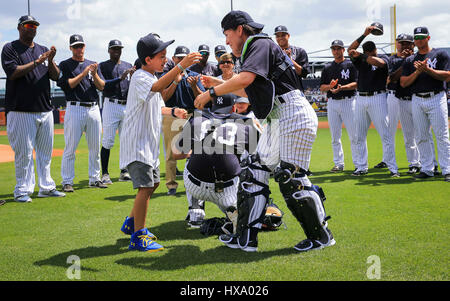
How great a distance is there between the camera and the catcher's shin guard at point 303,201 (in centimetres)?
394

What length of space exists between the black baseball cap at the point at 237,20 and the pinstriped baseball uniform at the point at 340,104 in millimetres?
5512

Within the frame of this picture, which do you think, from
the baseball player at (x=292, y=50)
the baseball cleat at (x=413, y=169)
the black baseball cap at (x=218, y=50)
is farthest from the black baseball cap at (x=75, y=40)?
the baseball cleat at (x=413, y=169)

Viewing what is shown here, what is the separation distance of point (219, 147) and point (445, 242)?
2.45 m

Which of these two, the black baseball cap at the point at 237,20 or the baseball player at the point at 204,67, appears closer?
the black baseball cap at the point at 237,20

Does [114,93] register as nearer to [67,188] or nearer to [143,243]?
[67,188]

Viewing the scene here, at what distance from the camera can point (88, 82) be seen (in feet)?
25.7

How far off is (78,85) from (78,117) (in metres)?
0.59

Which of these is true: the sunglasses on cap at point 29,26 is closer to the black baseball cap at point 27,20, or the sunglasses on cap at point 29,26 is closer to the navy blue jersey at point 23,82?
the black baseball cap at point 27,20

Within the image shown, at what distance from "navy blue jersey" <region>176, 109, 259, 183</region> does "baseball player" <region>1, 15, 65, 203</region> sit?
331 centimetres

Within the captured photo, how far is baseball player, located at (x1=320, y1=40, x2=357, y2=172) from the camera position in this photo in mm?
9062

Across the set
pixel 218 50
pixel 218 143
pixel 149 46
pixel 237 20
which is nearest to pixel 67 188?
pixel 218 143

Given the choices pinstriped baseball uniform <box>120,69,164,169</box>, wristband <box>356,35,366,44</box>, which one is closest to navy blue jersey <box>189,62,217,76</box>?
wristband <box>356,35,366,44</box>

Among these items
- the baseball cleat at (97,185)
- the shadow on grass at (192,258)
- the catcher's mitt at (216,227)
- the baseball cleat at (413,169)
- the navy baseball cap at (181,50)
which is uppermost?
the navy baseball cap at (181,50)
